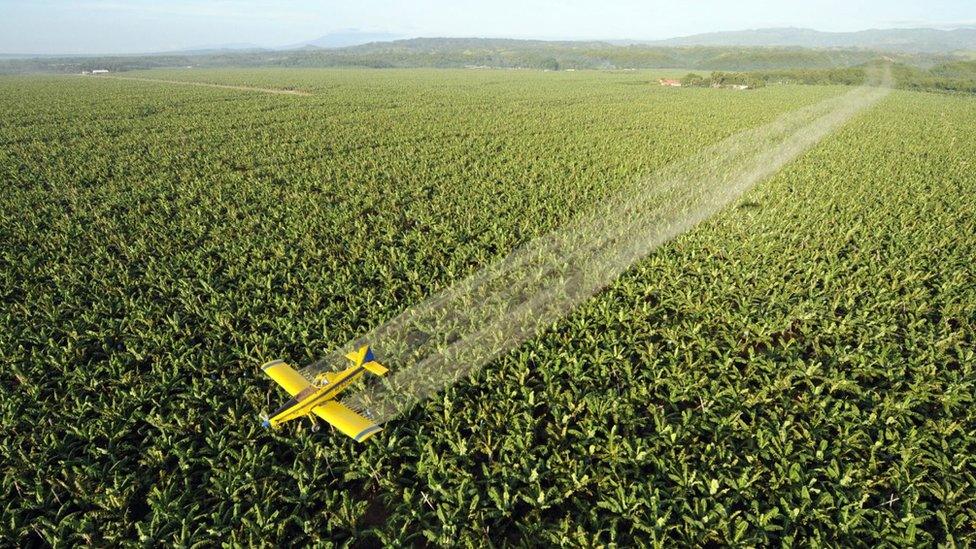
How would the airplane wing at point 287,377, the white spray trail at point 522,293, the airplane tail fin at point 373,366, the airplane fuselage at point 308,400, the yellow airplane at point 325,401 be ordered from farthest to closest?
the white spray trail at point 522,293 → the airplane tail fin at point 373,366 → the airplane wing at point 287,377 → the airplane fuselage at point 308,400 → the yellow airplane at point 325,401

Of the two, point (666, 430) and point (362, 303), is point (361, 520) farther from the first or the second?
point (362, 303)

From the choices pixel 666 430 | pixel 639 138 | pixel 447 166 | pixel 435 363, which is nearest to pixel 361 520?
pixel 435 363

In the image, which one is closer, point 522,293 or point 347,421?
point 347,421

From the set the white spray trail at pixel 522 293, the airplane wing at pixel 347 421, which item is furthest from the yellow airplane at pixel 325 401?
the white spray trail at pixel 522 293

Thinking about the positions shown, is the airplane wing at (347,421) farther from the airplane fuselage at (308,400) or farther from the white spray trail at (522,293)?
the white spray trail at (522,293)

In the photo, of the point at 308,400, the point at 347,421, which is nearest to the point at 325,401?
the point at 308,400

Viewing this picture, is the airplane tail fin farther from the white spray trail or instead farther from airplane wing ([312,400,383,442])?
airplane wing ([312,400,383,442])

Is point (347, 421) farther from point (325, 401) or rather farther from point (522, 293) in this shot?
point (522, 293)
